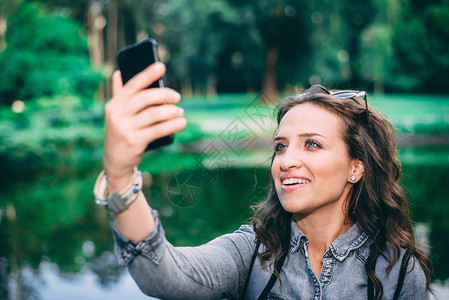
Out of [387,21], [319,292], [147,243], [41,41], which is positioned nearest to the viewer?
[147,243]

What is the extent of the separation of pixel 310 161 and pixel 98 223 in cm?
707

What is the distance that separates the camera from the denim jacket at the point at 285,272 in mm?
1326

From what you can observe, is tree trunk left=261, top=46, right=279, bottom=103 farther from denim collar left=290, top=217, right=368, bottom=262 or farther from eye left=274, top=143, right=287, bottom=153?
denim collar left=290, top=217, right=368, bottom=262

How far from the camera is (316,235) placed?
6.00ft

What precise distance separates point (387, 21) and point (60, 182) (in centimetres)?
2135

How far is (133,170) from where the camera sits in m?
1.11

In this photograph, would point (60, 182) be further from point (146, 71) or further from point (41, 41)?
point (146, 71)

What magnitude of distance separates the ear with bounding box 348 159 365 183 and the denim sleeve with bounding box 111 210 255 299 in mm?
537

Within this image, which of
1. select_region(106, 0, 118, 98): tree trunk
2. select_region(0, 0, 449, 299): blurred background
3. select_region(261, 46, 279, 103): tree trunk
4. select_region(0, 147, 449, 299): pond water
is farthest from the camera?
select_region(106, 0, 118, 98): tree trunk

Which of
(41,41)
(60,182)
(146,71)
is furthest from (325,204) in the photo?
(41,41)

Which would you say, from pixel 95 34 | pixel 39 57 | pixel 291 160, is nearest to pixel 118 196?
pixel 291 160

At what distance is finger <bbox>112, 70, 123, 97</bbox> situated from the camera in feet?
3.58

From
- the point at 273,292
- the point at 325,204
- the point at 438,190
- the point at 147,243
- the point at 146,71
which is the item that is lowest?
the point at 438,190


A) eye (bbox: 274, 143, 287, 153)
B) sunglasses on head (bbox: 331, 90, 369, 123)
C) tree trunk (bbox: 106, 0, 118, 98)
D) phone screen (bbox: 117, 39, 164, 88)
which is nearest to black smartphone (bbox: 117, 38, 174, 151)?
phone screen (bbox: 117, 39, 164, 88)
